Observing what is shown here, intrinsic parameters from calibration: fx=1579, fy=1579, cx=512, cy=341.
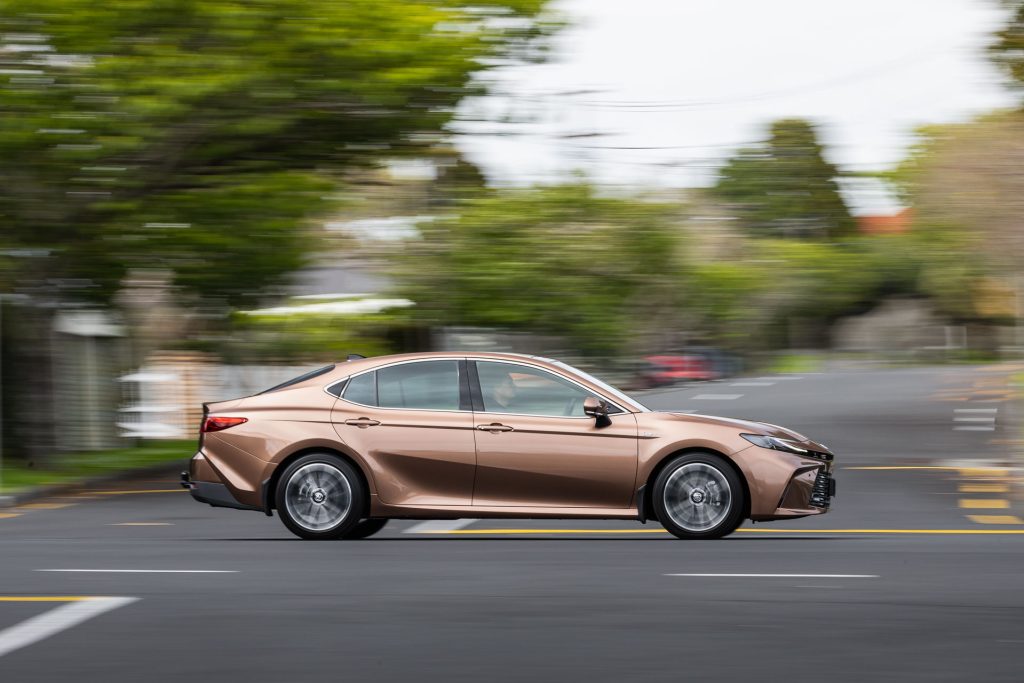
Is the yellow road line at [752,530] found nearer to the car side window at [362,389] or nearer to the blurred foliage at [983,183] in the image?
the car side window at [362,389]

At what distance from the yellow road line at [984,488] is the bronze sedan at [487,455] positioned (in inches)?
194

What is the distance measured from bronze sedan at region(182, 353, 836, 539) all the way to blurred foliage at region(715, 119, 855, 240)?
5471cm

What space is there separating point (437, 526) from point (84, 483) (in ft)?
22.2

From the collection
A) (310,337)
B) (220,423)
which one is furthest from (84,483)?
(310,337)

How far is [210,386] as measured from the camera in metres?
29.7

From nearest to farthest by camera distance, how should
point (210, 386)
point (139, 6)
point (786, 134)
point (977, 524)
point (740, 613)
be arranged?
1. point (740, 613)
2. point (977, 524)
3. point (139, 6)
4. point (210, 386)
5. point (786, 134)

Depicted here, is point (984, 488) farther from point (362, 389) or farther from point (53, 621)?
point (53, 621)

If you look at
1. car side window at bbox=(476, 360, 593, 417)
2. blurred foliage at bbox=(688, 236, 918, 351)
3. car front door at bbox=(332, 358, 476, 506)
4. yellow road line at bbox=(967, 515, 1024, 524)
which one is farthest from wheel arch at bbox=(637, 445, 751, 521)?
blurred foliage at bbox=(688, 236, 918, 351)

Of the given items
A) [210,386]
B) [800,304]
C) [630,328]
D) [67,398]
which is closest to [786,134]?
[800,304]

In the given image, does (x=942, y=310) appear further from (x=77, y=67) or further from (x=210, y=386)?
(x=77, y=67)

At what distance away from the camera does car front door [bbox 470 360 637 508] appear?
1107 centimetres

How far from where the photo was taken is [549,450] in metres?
11.1

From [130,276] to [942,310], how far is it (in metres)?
47.2

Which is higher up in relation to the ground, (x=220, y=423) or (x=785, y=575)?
(x=220, y=423)
